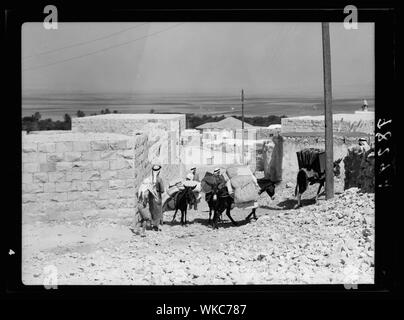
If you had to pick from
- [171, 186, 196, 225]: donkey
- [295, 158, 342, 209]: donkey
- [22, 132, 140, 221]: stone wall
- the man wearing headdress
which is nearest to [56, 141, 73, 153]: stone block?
[22, 132, 140, 221]: stone wall

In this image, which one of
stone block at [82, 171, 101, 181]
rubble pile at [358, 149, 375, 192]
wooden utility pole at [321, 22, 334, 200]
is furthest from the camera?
stone block at [82, 171, 101, 181]

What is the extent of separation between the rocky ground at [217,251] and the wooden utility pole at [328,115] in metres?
0.28

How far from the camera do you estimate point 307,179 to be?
6.01m

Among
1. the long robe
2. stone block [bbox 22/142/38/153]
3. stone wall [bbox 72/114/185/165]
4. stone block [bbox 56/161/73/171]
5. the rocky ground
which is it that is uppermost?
stone wall [bbox 72/114/185/165]

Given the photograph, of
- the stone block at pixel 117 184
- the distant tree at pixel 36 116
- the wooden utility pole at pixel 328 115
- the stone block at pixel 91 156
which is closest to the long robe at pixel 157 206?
the stone block at pixel 117 184

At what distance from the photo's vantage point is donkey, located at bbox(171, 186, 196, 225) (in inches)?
231

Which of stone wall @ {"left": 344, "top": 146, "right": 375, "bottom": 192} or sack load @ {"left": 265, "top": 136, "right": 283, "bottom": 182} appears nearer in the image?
stone wall @ {"left": 344, "top": 146, "right": 375, "bottom": 192}

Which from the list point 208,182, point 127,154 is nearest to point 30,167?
point 127,154

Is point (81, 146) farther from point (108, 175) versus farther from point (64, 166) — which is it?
point (108, 175)

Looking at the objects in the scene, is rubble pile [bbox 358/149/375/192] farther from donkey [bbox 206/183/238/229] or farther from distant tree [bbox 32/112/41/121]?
distant tree [bbox 32/112/41/121]

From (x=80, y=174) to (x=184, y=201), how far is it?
3.41 ft

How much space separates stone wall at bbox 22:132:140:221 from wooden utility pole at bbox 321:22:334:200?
179cm
